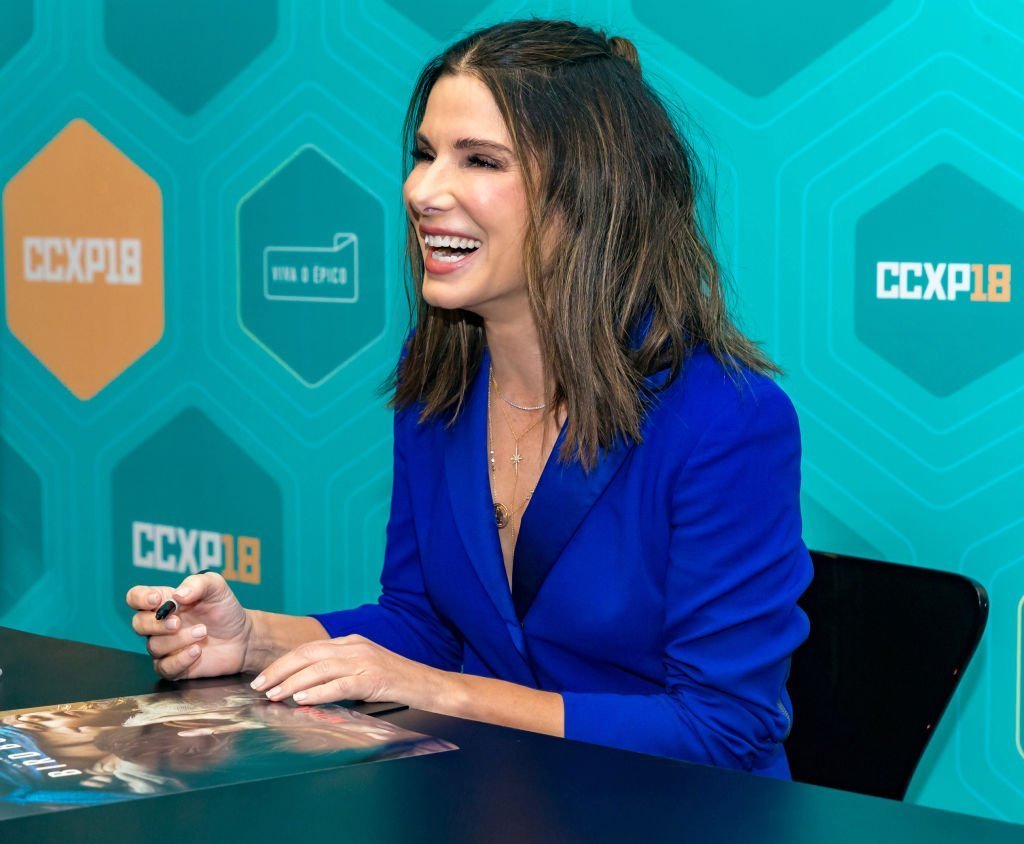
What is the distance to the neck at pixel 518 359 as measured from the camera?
1515 millimetres

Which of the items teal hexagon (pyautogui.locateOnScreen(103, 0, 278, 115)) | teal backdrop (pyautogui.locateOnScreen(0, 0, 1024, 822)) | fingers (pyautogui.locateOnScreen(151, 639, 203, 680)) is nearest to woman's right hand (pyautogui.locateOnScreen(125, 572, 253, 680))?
fingers (pyautogui.locateOnScreen(151, 639, 203, 680))

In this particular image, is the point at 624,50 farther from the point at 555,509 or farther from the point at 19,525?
the point at 19,525

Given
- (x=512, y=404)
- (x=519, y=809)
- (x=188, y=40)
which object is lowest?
(x=519, y=809)

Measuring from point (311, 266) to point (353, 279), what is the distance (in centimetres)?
10

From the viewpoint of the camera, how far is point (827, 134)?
201 cm

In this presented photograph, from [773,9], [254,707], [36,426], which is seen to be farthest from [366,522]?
[254,707]

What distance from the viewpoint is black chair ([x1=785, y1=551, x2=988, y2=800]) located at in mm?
1323

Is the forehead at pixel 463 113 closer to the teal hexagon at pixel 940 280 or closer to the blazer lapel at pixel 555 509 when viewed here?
the blazer lapel at pixel 555 509

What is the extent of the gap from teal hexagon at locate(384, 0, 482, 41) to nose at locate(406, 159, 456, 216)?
1.00 meters

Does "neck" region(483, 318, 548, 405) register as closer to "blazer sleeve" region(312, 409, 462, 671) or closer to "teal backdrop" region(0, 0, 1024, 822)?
"blazer sleeve" region(312, 409, 462, 671)

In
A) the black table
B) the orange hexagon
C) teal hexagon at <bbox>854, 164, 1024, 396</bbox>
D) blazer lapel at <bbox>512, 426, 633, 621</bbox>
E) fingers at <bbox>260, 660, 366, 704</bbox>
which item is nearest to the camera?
the black table

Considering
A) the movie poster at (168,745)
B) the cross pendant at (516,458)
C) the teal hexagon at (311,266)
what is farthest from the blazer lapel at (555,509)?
the teal hexagon at (311,266)

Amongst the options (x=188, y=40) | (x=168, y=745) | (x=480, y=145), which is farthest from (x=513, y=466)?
(x=188, y=40)

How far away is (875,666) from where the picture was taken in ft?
4.52
